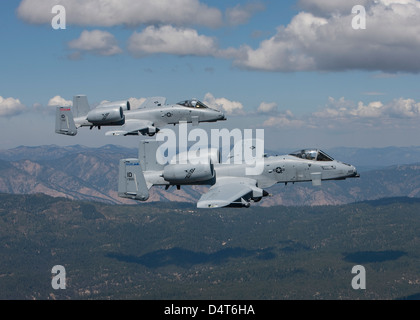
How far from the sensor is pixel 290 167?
56.5 metres

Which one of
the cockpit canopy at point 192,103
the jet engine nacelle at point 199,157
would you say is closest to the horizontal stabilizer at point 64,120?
the jet engine nacelle at point 199,157

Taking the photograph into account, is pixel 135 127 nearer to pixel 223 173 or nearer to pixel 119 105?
pixel 119 105

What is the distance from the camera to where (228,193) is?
159 ft

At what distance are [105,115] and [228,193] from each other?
18.7 m

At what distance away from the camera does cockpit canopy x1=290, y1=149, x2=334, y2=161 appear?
57.4 meters

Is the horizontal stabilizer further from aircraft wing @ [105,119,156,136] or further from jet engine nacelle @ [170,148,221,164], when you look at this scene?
jet engine nacelle @ [170,148,221,164]

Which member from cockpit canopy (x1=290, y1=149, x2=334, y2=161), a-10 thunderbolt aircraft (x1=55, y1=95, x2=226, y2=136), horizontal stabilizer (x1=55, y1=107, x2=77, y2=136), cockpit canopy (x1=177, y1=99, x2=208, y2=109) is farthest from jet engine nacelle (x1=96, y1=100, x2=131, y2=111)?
cockpit canopy (x1=290, y1=149, x2=334, y2=161)

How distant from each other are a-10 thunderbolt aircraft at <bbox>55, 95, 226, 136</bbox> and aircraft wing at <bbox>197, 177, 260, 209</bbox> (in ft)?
42.7
